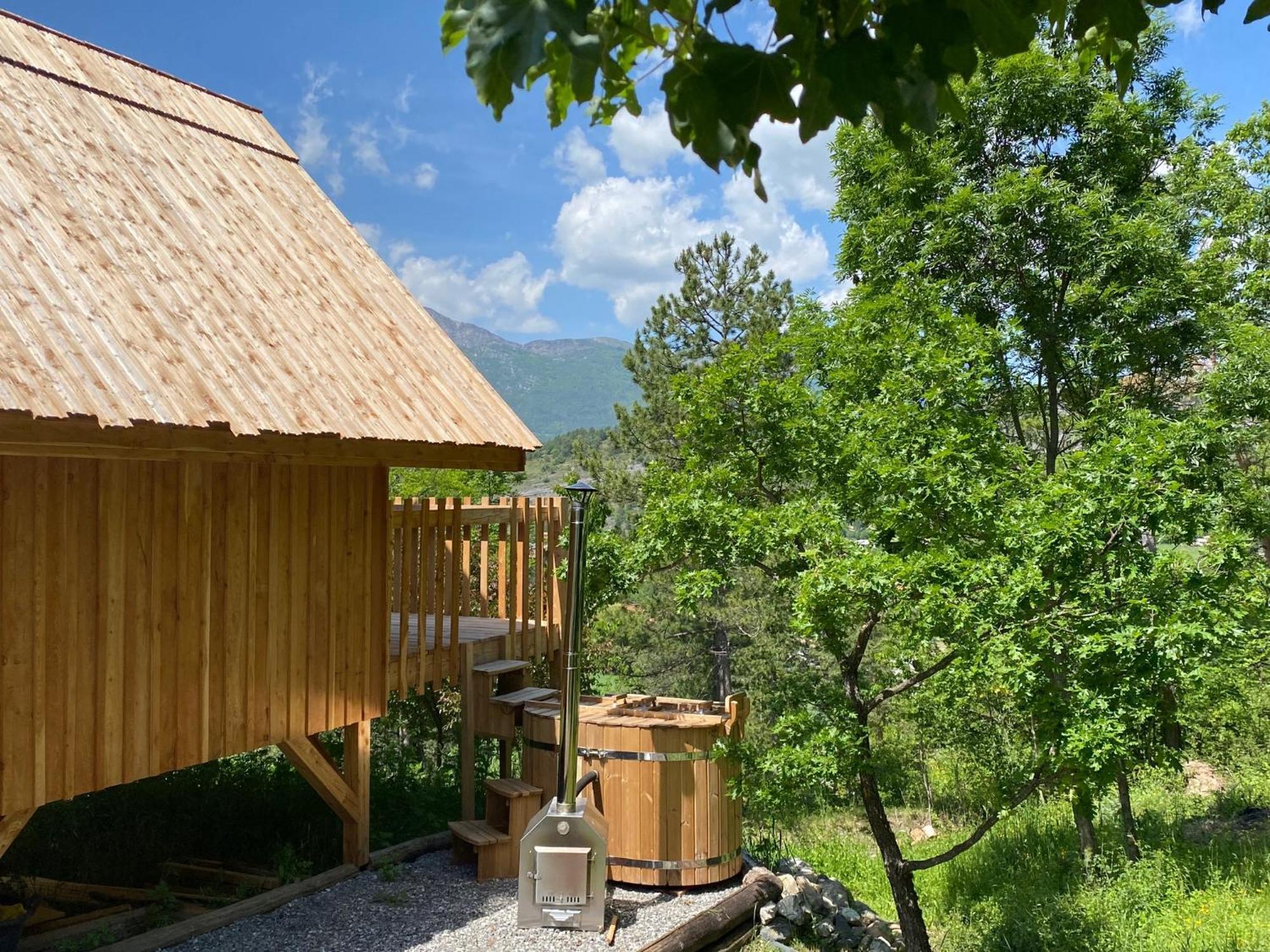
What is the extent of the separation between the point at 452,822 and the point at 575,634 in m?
2.40

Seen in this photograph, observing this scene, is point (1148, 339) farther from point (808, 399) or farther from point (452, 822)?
point (452, 822)

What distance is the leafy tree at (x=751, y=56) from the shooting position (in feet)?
4.21

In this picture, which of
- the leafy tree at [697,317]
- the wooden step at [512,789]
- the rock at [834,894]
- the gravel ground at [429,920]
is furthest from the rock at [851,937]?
the leafy tree at [697,317]

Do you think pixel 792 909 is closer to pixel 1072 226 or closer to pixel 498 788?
pixel 498 788

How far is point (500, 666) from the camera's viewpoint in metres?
8.25

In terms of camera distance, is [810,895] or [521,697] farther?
[521,697]

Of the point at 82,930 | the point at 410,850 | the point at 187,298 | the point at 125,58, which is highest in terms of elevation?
the point at 125,58

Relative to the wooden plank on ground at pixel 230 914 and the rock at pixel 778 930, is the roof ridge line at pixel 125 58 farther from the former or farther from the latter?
the rock at pixel 778 930

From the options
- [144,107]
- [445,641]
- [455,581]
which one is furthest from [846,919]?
[144,107]

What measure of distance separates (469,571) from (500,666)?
957mm

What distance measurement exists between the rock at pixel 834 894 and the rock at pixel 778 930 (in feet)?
2.31

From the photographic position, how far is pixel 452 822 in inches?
301

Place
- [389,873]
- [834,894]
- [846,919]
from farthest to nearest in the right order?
[834,894] < [846,919] < [389,873]

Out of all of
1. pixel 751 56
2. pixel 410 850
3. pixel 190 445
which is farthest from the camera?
pixel 410 850
